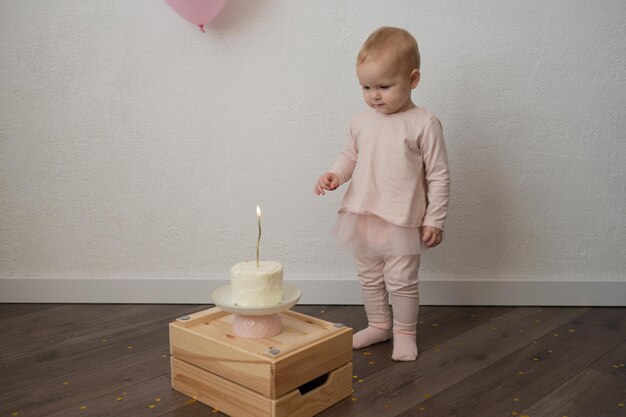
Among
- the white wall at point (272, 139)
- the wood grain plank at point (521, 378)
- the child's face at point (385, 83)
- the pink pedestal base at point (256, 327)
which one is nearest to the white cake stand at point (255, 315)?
the pink pedestal base at point (256, 327)

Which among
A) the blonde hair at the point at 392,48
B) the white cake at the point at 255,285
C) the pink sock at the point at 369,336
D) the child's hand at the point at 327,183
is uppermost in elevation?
the blonde hair at the point at 392,48

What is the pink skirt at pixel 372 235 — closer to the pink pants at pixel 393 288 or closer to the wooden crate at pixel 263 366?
the pink pants at pixel 393 288

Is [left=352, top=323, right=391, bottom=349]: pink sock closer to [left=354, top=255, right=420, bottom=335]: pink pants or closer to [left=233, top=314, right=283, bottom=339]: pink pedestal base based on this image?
[left=354, top=255, right=420, bottom=335]: pink pants

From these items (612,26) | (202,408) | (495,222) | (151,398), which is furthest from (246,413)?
(612,26)

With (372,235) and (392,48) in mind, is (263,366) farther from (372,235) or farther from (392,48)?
(392,48)

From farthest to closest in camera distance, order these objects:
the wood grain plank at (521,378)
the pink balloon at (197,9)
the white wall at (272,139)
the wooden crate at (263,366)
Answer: the white wall at (272,139) → the pink balloon at (197,9) → the wood grain plank at (521,378) → the wooden crate at (263,366)

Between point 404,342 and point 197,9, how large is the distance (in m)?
1.01

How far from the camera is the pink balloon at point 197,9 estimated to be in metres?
1.54

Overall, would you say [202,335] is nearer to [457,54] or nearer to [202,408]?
[202,408]

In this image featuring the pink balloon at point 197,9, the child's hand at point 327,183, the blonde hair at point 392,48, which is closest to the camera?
the blonde hair at point 392,48

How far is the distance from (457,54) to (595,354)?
87 centimetres

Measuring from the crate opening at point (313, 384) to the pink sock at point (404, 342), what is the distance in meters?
0.26

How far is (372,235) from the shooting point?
140cm

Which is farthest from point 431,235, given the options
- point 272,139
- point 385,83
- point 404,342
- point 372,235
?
point 272,139
